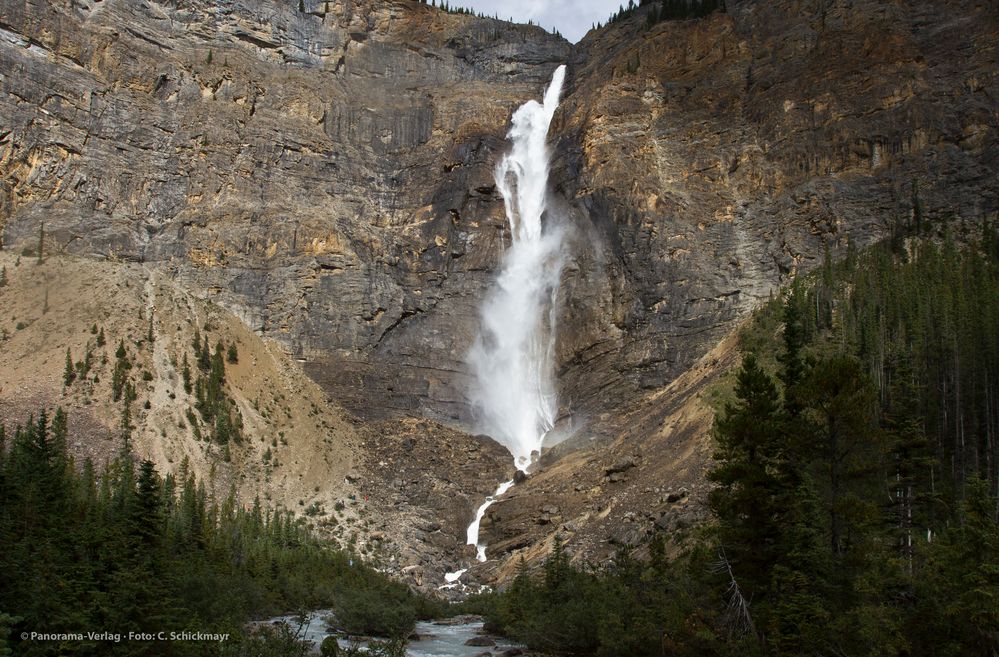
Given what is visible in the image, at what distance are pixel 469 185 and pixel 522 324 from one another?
17.7 metres

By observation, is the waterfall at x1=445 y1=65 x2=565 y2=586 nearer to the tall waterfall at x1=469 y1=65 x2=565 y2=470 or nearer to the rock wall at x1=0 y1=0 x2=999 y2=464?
the tall waterfall at x1=469 y1=65 x2=565 y2=470

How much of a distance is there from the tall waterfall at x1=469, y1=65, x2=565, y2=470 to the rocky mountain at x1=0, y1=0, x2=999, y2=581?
5.87ft

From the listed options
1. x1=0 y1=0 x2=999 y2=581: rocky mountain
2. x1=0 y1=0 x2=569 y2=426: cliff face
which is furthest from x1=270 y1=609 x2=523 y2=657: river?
x1=0 y1=0 x2=569 y2=426: cliff face

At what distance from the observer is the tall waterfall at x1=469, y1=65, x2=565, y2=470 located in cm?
7988

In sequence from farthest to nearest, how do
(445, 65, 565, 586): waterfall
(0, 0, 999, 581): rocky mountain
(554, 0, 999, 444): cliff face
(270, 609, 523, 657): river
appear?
1. (445, 65, 565, 586): waterfall
2. (554, 0, 999, 444): cliff face
3. (0, 0, 999, 581): rocky mountain
4. (270, 609, 523, 657): river

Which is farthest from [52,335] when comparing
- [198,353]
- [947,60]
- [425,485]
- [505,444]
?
[947,60]


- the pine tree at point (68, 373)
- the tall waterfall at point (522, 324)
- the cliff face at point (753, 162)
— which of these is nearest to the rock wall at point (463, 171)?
the cliff face at point (753, 162)

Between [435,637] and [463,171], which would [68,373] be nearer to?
[435,637]

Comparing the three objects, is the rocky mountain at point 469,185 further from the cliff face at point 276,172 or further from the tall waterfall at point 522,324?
the tall waterfall at point 522,324

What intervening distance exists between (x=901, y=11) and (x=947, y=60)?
25.5ft

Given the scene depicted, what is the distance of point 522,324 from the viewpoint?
3369 inches

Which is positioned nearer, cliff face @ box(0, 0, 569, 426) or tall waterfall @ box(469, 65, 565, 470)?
tall waterfall @ box(469, 65, 565, 470)

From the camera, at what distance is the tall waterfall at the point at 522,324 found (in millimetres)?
79875

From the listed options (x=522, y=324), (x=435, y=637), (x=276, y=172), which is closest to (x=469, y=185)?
(x=522, y=324)
